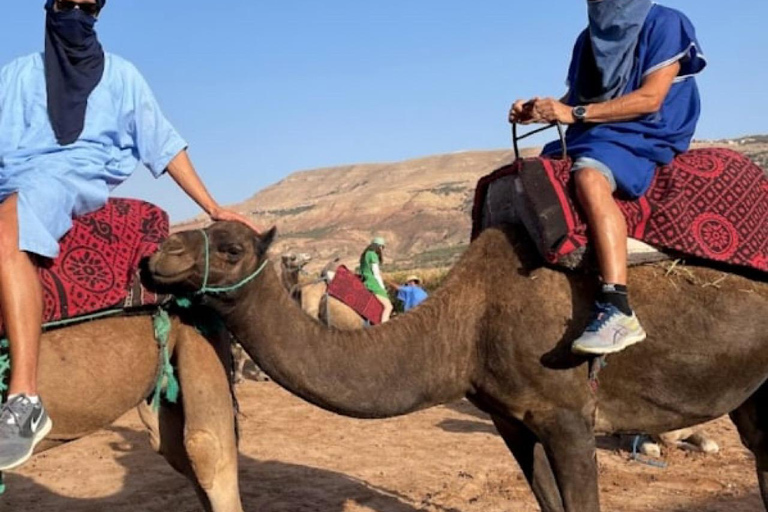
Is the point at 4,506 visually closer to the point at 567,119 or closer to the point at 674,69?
the point at 567,119

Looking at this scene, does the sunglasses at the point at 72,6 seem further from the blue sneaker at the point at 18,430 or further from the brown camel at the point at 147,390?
the blue sneaker at the point at 18,430

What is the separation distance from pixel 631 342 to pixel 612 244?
1.56 feet

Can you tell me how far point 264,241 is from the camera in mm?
4125

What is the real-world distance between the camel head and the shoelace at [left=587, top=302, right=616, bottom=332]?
1.58 metres

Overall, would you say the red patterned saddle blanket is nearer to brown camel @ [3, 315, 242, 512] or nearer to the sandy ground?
brown camel @ [3, 315, 242, 512]

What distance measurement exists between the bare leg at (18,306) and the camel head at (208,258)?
20.8 inches

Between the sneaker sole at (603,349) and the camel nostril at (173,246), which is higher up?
the camel nostril at (173,246)

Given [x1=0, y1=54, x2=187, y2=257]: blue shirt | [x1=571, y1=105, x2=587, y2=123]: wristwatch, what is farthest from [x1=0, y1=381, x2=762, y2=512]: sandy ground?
[x1=0, y1=54, x2=187, y2=257]: blue shirt

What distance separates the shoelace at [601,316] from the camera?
154 inches

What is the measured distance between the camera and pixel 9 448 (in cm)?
354

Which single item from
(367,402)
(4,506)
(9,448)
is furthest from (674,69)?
(4,506)

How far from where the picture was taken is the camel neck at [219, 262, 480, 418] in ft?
13.7

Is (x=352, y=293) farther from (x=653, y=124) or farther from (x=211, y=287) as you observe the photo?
(x=211, y=287)

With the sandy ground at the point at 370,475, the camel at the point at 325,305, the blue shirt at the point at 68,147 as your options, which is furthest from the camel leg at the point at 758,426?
the camel at the point at 325,305
